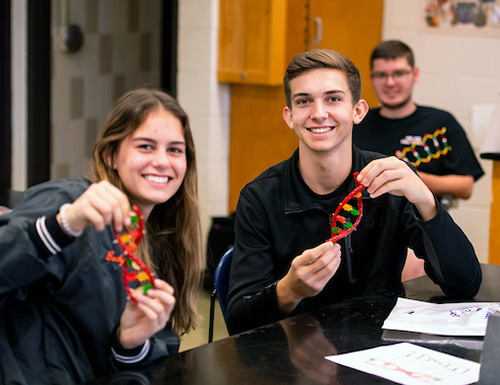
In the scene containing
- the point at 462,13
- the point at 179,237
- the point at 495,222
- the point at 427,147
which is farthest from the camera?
the point at 462,13

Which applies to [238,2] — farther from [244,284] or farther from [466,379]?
[466,379]

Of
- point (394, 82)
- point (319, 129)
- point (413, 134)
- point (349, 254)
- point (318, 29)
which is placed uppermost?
point (318, 29)

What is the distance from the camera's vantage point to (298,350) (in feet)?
5.11

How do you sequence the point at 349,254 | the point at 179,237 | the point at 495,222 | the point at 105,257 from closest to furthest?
the point at 105,257
the point at 179,237
the point at 349,254
the point at 495,222

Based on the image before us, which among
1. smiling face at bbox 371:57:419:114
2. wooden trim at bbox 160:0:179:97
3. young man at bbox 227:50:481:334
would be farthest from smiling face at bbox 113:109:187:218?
wooden trim at bbox 160:0:179:97

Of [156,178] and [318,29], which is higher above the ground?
[318,29]

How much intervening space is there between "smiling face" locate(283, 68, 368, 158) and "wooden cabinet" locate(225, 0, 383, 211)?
2.17 meters

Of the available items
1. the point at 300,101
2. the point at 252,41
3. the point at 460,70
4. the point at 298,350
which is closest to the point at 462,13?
the point at 460,70

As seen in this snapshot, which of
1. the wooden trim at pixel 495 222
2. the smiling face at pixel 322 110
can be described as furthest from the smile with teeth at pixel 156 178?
the wooden trim at pixel 495 222

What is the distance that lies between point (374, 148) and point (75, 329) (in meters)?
2.25

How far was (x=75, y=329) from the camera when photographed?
1589mm

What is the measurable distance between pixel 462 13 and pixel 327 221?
8.15 feet

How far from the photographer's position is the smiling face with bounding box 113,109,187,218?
175 centimetres

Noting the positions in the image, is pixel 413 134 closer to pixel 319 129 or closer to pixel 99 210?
pixel 319 129
